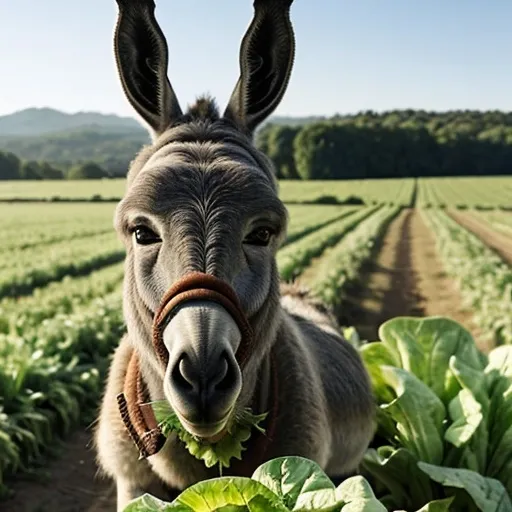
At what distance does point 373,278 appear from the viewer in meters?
18.3

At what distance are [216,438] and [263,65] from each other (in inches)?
56.9

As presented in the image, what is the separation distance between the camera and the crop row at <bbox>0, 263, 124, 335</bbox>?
1013 centimetres

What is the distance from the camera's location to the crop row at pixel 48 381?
6402mm

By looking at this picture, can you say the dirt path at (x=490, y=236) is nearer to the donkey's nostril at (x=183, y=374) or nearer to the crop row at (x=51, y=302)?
the crop row at (x=51, y=302)

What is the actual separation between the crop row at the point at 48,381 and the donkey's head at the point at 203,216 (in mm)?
3528

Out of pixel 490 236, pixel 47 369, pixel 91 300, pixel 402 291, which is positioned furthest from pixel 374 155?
pixel 47 369

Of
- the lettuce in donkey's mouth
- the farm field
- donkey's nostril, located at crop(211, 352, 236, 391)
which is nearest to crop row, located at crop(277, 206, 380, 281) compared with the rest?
the farm field

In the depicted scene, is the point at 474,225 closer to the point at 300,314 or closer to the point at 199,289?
the point at 300,314

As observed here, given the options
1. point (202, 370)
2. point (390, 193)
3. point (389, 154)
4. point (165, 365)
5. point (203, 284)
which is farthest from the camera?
point (389, 154)

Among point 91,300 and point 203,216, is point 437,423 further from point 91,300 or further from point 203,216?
point 91,300

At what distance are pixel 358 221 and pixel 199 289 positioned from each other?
3615 cm

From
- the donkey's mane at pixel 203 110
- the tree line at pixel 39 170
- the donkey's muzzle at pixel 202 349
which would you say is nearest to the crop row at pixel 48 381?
the donkey's mane at pixel 203 110

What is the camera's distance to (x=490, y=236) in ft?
102

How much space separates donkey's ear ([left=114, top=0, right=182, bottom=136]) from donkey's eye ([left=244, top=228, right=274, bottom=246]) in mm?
707
